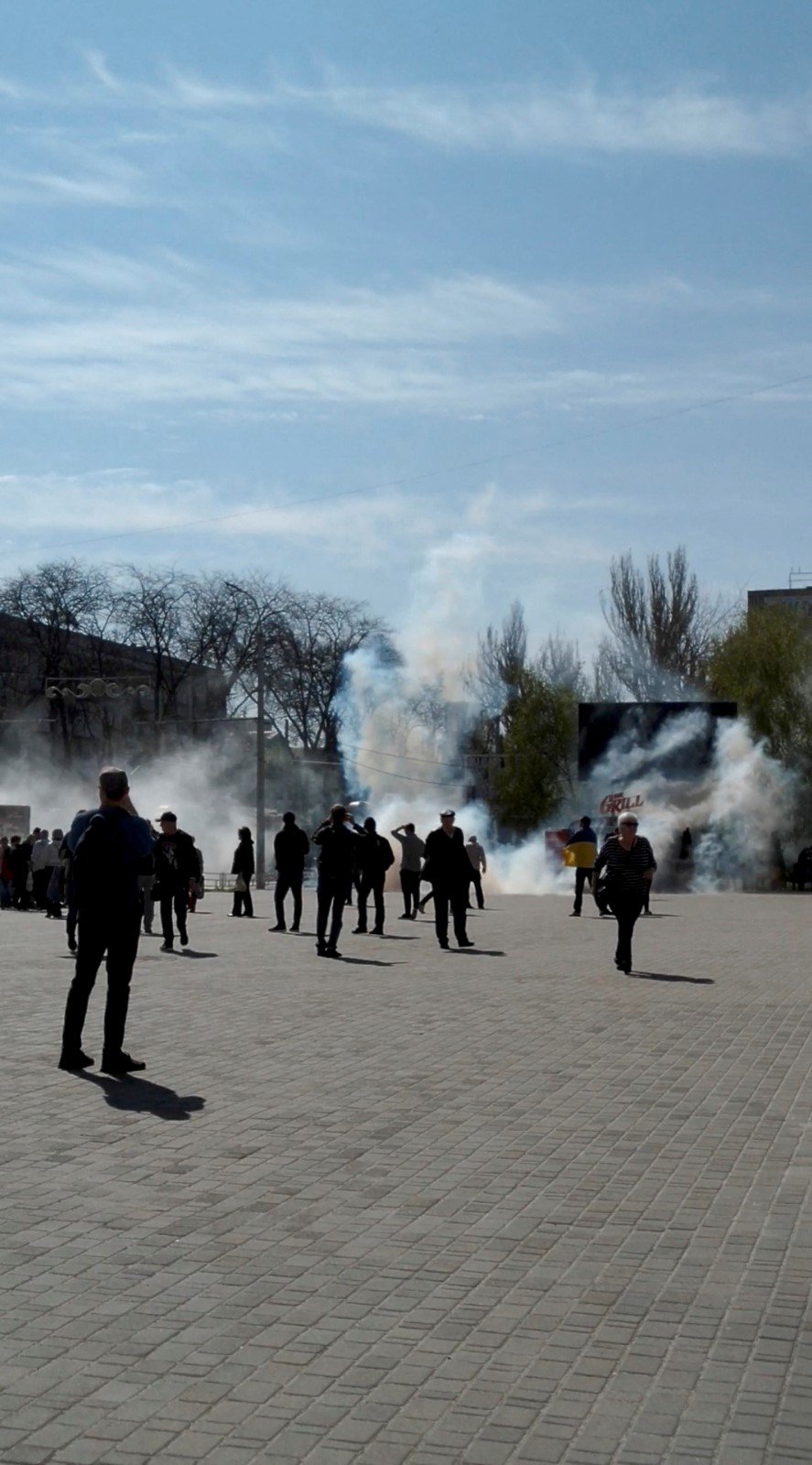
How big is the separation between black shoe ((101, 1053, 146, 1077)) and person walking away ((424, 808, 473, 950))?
34.5 feet

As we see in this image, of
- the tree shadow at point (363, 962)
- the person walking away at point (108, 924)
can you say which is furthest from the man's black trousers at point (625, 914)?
the person walking away at point (108, 924)

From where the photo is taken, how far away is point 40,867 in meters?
31.7

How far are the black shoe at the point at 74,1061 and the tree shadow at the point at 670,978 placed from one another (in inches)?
282

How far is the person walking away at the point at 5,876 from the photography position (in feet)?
110

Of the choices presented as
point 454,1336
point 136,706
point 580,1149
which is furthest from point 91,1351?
point 136,706

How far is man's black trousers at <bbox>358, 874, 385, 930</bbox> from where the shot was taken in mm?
23344

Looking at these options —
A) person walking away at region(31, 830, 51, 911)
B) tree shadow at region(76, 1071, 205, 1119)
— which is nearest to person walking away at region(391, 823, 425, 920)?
person walking away at region(31, 830, 51, 911)

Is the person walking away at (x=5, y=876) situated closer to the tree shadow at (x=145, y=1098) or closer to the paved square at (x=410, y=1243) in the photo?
the paved square at (x=410, y=1243)

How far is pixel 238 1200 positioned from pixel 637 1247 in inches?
61.3

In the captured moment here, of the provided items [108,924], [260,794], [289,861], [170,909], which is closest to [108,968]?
[108,924]

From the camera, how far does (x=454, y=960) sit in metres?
18.5

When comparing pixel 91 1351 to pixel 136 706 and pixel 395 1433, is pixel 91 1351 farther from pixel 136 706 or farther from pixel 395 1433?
pixel 136 706

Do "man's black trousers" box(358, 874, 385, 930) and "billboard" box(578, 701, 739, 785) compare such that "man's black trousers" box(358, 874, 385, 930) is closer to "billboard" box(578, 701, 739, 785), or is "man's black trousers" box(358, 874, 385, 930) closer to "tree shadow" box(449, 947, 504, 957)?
"tree shadow" box(449, 947, 504, 957)

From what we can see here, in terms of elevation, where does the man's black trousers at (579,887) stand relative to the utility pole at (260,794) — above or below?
below
